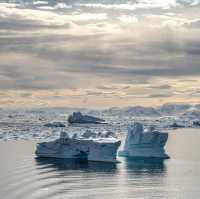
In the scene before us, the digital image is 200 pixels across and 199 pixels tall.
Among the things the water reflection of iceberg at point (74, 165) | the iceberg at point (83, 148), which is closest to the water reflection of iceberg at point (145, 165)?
the water reflection of iceberg at point (74, 165)

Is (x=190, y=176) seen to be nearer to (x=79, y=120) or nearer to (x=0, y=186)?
(x=0, y=186)

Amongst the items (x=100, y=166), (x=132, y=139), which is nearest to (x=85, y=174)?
(x=100, y=166)

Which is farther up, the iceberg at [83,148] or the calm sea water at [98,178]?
the iceberg at [83,148]

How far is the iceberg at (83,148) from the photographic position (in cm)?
4147

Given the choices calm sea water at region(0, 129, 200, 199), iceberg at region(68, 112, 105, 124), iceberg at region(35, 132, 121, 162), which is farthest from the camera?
iceberg at region(68, 112, 105, 124)

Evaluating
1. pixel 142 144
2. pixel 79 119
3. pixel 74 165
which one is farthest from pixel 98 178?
pixel 79 119

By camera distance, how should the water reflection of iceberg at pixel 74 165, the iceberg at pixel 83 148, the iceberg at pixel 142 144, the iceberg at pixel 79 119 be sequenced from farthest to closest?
the iceberg at pixel 79 119, the iceberg at pixel 142 144, the iceberg at pixel 83 148, the water reflection of iceberg at pixel 74 165

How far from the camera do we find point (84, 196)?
28828 millimetres

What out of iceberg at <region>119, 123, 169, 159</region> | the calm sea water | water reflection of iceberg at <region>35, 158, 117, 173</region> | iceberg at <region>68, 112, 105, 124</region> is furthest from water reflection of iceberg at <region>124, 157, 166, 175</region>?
iceberg at <region>68, 112, 105, 124</region>

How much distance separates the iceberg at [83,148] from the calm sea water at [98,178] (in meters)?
1.00

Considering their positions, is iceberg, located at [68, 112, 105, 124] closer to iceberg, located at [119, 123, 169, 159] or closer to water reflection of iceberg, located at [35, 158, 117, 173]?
iceberg, located at [119, 123, 169, 159]

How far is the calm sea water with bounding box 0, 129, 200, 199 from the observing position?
29.6 m

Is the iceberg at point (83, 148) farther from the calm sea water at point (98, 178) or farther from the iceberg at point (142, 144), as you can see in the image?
the iceberg at point (142, 144)

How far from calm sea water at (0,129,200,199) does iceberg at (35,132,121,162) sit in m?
1.00
